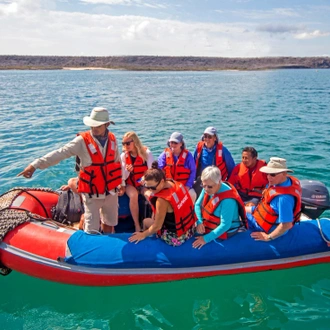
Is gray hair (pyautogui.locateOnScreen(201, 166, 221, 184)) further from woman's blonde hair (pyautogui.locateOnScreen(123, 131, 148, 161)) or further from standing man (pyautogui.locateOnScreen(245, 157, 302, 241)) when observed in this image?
woman's blonde hair (pyautogui.locateOnScreen(123, 131, 148, 161))

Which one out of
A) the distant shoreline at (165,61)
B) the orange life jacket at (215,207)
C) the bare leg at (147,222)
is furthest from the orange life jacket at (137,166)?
the distant shoreline at (165,61)

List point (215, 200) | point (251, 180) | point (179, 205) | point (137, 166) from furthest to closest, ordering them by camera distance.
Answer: point (251, 180) → point (137, 166) → point (215, 200) → point (179, 205)

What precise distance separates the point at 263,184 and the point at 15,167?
5.85 m

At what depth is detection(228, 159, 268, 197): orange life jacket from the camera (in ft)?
16.0

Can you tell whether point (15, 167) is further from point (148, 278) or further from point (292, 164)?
point (292, 164)

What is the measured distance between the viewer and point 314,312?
381 cm

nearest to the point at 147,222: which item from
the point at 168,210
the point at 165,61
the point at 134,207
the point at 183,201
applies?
the point at 134,207

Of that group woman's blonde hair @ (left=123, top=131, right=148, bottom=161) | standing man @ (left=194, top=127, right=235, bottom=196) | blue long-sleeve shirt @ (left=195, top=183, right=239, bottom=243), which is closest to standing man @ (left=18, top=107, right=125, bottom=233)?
woman's blonde hair @ (left=123, top=131, right=148, bottom=161)

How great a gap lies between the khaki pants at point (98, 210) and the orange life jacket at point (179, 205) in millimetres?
711

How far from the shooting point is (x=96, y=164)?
3961mm

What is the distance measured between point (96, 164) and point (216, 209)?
1.38m

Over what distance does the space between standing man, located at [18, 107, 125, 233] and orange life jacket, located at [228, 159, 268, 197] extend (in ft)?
5.82

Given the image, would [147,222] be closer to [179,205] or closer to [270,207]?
[179,205]

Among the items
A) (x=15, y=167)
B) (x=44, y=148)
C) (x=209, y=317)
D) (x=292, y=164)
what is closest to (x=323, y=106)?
(x=292, y=164)
